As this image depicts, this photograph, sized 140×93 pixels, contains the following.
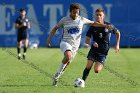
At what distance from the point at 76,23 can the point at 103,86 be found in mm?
1840

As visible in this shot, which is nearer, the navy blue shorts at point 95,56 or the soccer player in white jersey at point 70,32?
the soccer player in white jersey at point 70,32

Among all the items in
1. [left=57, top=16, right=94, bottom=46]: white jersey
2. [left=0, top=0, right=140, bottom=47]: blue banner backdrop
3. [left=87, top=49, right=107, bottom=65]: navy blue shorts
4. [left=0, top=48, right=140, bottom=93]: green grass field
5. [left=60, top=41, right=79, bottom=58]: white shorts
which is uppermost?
[left=57, top=16, right=94, bottom=46]: white jersey

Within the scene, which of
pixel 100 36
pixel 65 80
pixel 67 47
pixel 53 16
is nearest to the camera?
pixel 67 47

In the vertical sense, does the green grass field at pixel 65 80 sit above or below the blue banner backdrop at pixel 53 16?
above

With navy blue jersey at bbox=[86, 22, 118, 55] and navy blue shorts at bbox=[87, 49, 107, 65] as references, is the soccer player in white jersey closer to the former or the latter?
navy blue jersey at bbox=[86, 22, 118, 55]

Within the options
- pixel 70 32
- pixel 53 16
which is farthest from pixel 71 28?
pixel 53 16

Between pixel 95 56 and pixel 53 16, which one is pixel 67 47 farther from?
pixel 53 16

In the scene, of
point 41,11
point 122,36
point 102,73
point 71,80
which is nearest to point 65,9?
point 41,11

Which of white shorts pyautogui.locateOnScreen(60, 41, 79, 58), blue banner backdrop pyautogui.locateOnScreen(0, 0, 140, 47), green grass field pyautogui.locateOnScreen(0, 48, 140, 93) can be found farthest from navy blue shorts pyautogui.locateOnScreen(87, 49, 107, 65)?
blue banner backdrop pyautogui.locateOnScreen(0, 0, 140, 47)

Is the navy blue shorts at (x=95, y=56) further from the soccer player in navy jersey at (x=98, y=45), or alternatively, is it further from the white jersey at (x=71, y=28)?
the white jersey at (x=71, y=28)

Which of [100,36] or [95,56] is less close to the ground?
[100,36]

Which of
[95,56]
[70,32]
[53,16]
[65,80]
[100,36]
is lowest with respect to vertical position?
[53,16]

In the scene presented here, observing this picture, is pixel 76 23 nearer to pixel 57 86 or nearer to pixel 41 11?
pixel 57 86

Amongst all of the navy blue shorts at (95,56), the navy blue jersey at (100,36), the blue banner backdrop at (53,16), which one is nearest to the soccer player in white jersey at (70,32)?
the navy blue jersey at (100,36)
